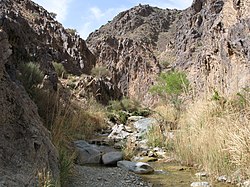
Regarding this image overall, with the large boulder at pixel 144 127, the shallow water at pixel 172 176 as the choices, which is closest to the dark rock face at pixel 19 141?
the shallow water at pixel 172 176

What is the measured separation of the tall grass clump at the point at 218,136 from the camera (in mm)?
3930

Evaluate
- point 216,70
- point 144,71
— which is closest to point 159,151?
point 216,70

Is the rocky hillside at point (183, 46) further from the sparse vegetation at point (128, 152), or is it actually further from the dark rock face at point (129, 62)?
the sparse vegetation at point (128, 152)

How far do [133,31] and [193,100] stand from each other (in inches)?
1550

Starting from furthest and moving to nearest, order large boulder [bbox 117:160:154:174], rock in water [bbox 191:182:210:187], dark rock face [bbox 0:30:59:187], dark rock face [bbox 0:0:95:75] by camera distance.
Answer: dark rock face [bbox 0:0:95:75], large boulder [bbox 117:160:154:174], rock in water [bbox 191:182:210:187], dark rock face [bbox 0:30:59:187]

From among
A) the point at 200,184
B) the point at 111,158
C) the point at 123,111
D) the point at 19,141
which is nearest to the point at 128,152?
the point at 111,158

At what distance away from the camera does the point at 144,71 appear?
3228 cm

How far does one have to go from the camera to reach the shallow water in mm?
4562

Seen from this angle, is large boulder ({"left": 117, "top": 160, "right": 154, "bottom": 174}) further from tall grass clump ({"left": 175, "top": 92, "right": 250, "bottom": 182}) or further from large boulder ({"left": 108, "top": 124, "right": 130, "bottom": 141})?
large boulder ({"left": 108, "top": 124, "right": 130, "bottom": 141})

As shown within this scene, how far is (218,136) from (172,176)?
925mm

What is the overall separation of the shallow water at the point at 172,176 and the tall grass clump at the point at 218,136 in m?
0.23

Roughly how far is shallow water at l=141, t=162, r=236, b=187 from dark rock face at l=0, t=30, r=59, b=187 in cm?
182

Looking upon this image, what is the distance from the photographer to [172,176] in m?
5.06

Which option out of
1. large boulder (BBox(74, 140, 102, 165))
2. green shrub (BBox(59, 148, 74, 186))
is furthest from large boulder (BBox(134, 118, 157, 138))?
green shrub (BBox(59, 148, 74, 186))
